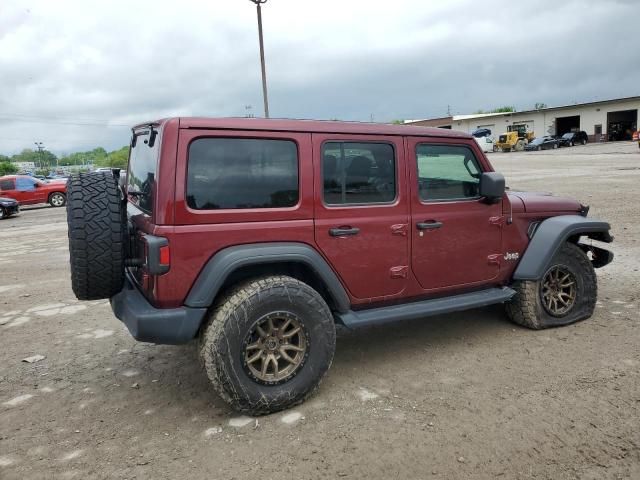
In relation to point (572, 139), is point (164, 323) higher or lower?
lower

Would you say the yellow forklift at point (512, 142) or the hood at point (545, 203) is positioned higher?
the yellow forklift at point (512, 142)

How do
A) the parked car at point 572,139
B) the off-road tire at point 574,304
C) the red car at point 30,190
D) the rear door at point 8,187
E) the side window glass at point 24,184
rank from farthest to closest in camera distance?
the parked car at point 572,139
the side window glass at point 24,184
the red car at point 30,190
the rear door at point 8,187
the off-road tire at point 574,304

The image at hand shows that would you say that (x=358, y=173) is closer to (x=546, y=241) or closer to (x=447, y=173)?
(x=447, y=173)

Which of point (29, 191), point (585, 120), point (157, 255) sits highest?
point (585, 120)

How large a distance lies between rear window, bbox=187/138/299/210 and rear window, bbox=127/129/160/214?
273 mm

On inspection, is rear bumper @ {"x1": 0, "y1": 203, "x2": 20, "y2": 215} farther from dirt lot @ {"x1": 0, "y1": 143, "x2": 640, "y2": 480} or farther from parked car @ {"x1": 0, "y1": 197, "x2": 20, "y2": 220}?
dirt lot @ {"x1": 0, "y1": 143, "x2": 640, "y2": 480}

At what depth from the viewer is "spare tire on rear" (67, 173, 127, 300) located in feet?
10.5

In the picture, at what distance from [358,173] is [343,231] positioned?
48cm

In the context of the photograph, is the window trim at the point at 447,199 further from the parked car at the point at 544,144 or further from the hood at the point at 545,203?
the parked car at the point at 544,144

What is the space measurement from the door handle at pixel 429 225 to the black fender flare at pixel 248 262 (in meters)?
0.81

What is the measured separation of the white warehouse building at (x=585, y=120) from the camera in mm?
51969

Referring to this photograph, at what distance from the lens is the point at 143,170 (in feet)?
12.1

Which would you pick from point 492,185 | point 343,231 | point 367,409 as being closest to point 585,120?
point 492,185

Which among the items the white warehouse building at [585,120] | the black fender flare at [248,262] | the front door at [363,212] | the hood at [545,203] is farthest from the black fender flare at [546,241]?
the white warehouse building at [585,120]
